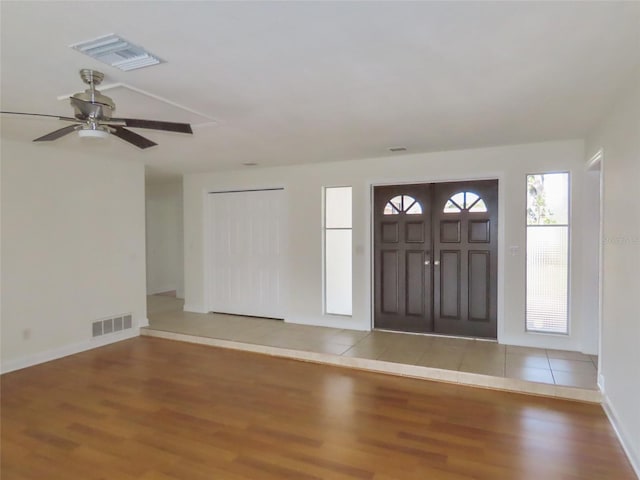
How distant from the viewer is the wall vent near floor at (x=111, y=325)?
509 centimetres

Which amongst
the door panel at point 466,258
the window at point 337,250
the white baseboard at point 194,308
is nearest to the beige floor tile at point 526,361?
the door panel at point 466,258

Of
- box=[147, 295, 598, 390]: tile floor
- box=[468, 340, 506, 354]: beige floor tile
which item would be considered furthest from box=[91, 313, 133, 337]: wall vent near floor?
box=[468, 340, 506, 354]: beige floor tile

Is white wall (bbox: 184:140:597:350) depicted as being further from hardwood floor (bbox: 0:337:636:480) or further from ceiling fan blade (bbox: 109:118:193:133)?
ceiling fan blade (bbox: 109:118:193:133)

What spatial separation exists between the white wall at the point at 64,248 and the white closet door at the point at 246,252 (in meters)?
1.23

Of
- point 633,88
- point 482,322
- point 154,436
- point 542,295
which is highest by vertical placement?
point 633,88

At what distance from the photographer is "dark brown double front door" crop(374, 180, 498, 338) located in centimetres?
485

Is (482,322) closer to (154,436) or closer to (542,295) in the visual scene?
(542,295)

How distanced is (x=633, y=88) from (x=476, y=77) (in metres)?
1.01

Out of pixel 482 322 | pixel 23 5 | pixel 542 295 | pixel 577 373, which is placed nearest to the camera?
pixel 23 5

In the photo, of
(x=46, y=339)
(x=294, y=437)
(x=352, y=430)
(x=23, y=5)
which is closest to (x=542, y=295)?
(x=352, y=430)

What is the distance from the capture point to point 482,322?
4887mm

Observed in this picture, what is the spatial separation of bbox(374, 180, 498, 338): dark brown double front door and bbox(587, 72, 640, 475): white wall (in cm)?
155

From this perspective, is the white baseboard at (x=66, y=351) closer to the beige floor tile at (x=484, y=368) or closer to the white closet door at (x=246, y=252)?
the white closet door at (x=246, y=252)

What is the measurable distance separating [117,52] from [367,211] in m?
3.74
